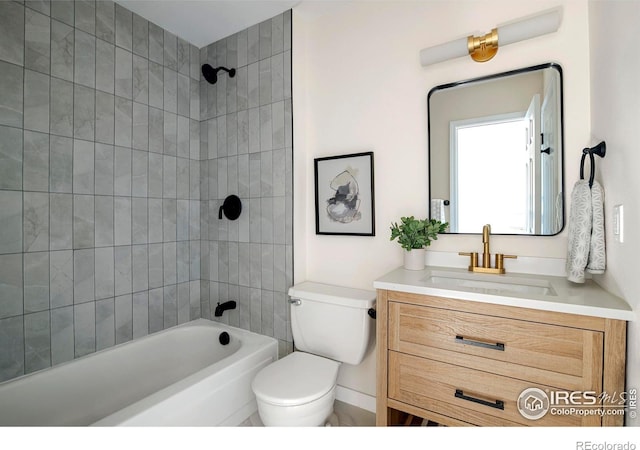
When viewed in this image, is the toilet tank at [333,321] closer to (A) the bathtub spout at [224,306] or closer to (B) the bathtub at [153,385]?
(B) the bathtub at [153,385]

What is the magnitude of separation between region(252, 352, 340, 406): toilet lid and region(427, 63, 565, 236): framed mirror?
3.21 ft

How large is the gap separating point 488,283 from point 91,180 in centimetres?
219

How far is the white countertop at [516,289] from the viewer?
943 millimetres

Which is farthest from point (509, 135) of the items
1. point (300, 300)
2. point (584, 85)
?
point (300, 300)

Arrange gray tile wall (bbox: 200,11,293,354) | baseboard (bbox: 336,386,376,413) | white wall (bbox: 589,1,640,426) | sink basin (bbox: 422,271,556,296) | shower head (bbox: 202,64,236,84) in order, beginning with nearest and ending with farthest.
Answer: white wall (bbox: 589,1,640,426) < sink basin (bbox: 422,271,556,296) < baseboard (bbox: 336,386,376,413) < gray tile wall (bbox: 200,11,293,354) < shower head (bbox: 202,64,236,84)

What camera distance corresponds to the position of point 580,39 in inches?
50.6

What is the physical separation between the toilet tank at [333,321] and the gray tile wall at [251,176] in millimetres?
179

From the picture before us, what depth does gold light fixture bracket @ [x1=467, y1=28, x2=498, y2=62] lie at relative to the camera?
1.35 m

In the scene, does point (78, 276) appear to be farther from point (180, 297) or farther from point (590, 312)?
point (590, 312)

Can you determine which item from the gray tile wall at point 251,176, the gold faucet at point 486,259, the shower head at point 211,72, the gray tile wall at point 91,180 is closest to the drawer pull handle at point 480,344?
the gold faucet at point 486,259

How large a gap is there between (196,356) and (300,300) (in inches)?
37.6

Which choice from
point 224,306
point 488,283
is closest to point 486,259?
point 488,283
